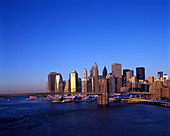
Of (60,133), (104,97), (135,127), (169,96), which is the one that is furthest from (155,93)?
(60,133)

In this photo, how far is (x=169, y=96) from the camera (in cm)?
14262

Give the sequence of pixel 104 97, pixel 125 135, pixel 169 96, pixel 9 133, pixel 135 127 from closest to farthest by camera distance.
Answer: pixel 125 135 → pixel 9 133 → pixel 135 127 → pixel 104 97 → pixel 169 96

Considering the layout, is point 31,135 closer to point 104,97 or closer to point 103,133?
point 103,133

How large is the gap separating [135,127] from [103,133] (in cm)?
793

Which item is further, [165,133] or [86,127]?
[86,127]

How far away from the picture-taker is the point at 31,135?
113 feet

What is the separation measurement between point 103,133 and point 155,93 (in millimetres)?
125636

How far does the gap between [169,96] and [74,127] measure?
120110 mm

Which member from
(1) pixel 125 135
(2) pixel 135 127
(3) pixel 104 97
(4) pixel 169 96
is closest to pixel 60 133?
(1) pixel 125 135

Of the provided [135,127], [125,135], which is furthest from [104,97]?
[125,135]

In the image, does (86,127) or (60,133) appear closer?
(60,133)

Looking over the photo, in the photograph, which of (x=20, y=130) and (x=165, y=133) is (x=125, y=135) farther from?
(x=20, y=130)

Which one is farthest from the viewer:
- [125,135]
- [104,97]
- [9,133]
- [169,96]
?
[169,96]

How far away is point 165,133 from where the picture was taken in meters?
35.5
